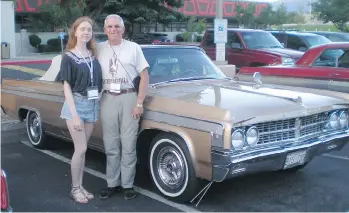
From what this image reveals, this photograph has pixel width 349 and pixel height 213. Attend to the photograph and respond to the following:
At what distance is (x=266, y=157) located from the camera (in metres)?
4.41

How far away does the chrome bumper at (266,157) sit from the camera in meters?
4.18

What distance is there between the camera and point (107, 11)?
1291 inches

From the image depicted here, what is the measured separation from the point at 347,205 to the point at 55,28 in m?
32.6

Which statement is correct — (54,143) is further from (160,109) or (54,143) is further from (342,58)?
(342,58)

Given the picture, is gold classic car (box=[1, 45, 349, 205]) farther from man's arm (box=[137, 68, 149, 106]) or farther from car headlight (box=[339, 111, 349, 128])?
man's arm (box=[137, 68, 149, 106])

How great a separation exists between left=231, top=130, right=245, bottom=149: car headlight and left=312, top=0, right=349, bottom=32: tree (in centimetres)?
3016

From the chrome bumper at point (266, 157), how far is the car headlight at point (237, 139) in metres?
0.08

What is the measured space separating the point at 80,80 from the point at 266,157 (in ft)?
6.17

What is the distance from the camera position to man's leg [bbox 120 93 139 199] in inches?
187

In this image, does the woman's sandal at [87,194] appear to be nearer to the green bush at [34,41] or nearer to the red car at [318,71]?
the red car at [318,71]

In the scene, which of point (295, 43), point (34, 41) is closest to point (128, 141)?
point (295, 43)

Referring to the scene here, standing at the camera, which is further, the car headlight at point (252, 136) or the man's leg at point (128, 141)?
the man's leg at point (128, 141)

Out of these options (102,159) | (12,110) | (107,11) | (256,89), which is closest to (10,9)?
(107,11)

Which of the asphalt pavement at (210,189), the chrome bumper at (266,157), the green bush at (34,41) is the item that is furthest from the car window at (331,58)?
the green bush at (34,41)
